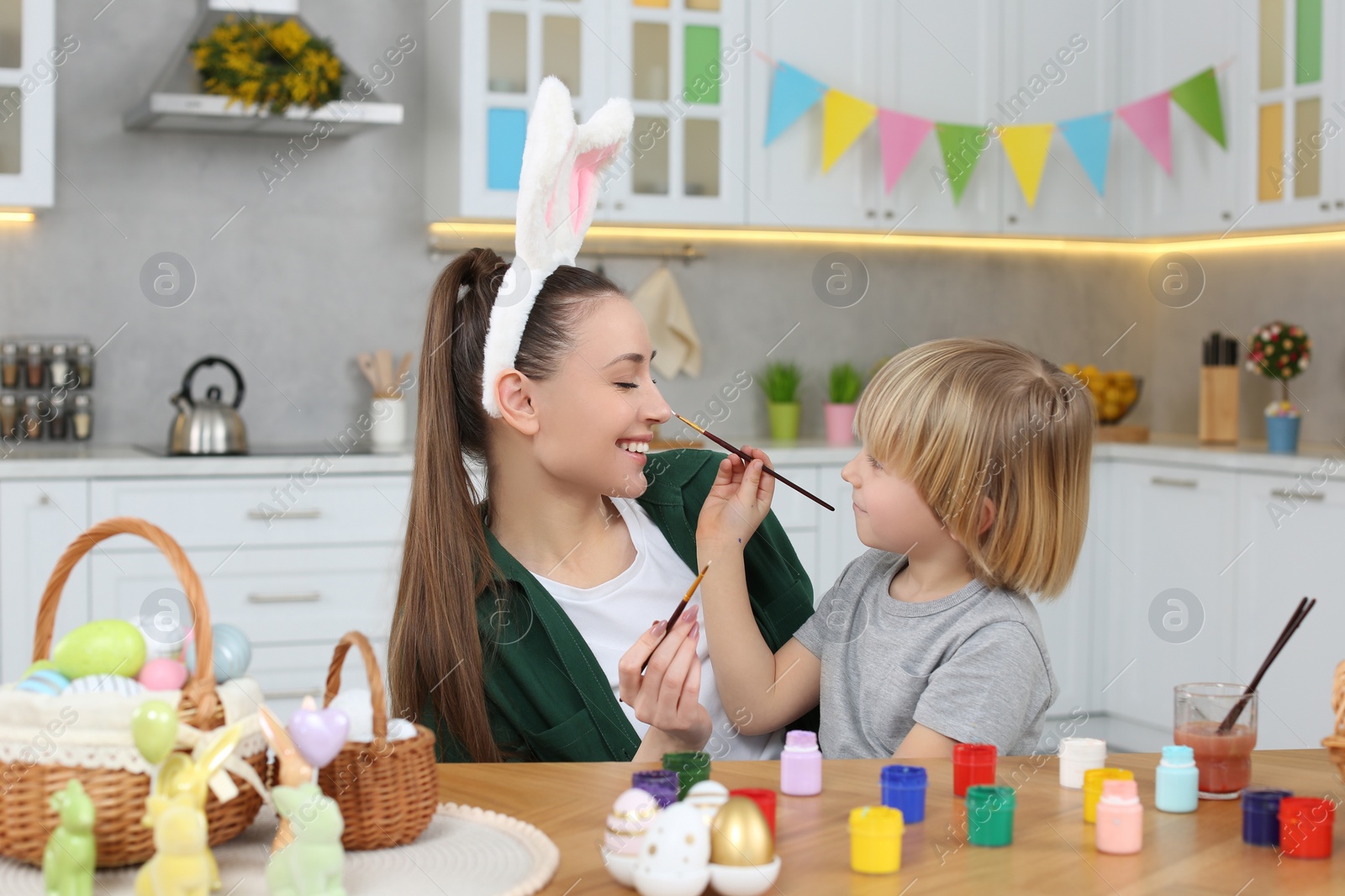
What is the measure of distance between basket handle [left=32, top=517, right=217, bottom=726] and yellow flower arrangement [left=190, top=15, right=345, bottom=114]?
8.52ft

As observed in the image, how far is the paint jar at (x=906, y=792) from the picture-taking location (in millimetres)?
1043

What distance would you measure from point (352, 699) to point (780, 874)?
0.33 m

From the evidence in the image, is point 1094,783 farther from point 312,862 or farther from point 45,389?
point 45,389

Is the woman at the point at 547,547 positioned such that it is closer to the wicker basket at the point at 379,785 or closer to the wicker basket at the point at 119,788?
the wicker basket at the point at 379,785

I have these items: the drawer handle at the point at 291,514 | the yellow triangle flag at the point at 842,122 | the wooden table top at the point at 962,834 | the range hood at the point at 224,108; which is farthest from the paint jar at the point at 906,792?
the yellow triangle flag at the point at 842,122

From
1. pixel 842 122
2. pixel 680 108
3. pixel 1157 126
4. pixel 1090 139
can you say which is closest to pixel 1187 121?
pixel 1157 126

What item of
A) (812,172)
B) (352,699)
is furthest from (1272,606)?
(352,699)

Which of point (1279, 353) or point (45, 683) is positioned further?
point (1279, 353)

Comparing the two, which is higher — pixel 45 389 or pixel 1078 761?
pixel 45 389

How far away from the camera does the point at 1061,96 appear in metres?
4.06

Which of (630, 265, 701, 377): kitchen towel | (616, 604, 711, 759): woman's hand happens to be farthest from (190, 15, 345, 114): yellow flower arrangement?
(616, 604, 711, 759): woman's hand

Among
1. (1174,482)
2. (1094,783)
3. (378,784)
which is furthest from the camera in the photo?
(1174,482)

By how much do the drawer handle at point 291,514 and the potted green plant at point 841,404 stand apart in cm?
149

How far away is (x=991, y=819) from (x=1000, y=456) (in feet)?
1.96
